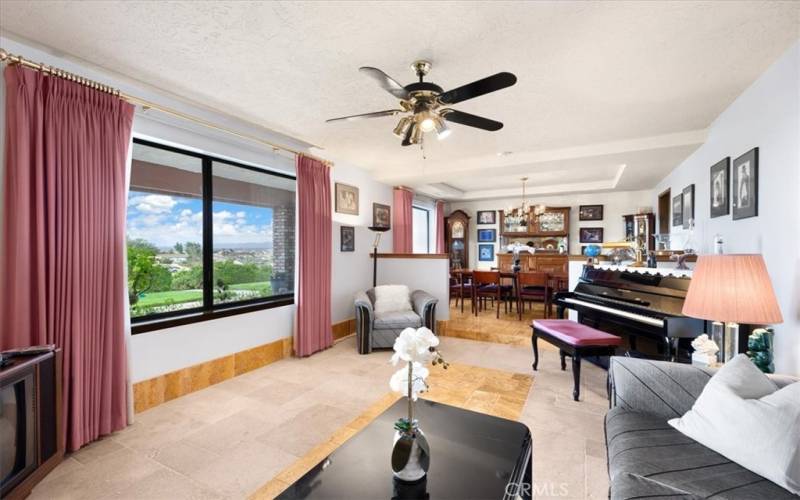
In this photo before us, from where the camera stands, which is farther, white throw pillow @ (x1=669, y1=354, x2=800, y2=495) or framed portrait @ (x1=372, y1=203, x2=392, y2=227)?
framed portrait @ (x1=372, y1=203, x2=392, y2=227)

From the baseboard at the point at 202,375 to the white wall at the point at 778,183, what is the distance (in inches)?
162

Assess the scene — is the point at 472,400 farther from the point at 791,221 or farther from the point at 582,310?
the point at 791,221

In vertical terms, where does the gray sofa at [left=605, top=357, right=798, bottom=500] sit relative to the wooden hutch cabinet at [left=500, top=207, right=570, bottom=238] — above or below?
below

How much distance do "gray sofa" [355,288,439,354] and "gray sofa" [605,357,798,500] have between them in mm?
2554

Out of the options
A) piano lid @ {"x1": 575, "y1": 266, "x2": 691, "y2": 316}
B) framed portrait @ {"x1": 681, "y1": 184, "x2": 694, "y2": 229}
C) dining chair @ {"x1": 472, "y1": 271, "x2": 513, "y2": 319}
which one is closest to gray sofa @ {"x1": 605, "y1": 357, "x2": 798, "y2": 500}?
piano lid @ {"x1": 575, "y1": 266, "x2": 691, "y2": 316}

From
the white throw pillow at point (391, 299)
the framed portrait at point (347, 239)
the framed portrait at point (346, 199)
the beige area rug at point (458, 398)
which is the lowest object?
the beige area rug at point (458, 398)

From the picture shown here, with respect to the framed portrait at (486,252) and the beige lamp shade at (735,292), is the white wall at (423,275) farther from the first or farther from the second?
the framed portrait at (486,252)

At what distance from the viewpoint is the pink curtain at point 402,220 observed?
5863 mm

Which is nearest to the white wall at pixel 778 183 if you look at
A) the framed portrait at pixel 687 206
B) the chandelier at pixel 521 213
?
the framed portrait at pixel 687 206

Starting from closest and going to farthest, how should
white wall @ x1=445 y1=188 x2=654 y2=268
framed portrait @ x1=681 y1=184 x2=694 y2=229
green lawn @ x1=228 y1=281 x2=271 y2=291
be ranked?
green lawn @ x1=228 y1=281 x2=271 y2=291 → framed portrait @ x1=681 y1=184 x2=694 y2=229 → white wall @ x1=445 y1=188 x2=654 y2=268

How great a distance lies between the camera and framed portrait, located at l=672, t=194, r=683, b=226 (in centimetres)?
419

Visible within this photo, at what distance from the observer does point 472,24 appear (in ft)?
6.03

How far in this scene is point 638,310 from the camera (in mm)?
2869

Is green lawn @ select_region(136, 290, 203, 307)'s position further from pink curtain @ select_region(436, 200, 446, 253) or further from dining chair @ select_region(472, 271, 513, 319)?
pink curtain @ select_region(436, 200, 446, 253)
